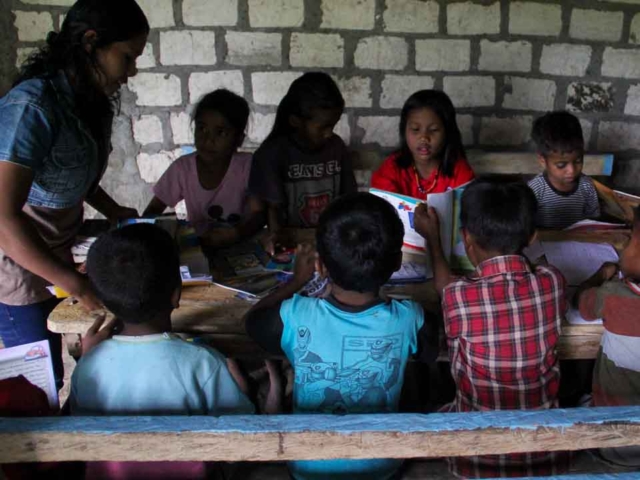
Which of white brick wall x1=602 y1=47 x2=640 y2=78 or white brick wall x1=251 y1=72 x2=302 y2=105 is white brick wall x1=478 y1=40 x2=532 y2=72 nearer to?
white brick wall x1=602 y1=47 x2=640 y2=78

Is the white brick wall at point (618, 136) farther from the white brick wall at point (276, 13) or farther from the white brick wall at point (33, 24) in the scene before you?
the white brick wall at point (33, 24)

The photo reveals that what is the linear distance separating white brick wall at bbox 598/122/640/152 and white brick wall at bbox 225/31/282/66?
2.36 metres

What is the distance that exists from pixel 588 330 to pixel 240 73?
9.78 feet

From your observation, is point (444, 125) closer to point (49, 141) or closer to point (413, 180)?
point (413, 180)

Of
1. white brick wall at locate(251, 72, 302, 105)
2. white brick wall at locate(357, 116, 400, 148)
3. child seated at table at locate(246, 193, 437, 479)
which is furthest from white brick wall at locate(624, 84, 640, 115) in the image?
child seated at table at locate(246, 193, 437, 479)

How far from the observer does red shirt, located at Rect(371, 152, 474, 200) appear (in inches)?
117

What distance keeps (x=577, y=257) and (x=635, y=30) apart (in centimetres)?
267

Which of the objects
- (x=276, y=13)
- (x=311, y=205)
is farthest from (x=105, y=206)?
(x=276, y=13)

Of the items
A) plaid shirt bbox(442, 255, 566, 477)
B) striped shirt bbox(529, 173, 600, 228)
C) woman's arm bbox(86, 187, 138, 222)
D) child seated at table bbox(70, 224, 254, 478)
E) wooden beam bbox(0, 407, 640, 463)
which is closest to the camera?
wooden beam bbox(0, 407, 640, 463)

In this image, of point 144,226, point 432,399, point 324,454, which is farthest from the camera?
point 432,399

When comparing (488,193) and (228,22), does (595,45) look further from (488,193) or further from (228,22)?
(488,193)

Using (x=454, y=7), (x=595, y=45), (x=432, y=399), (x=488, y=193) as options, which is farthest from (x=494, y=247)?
(x=595, y=45)

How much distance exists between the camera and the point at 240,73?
4.15m

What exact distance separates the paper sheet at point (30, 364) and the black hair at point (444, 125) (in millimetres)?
1985
